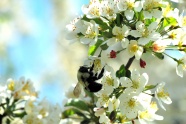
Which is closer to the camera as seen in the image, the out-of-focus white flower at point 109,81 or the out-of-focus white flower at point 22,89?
the out-of-focus white flower at point 109,81

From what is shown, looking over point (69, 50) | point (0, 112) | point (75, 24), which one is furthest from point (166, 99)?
point (69, 50)

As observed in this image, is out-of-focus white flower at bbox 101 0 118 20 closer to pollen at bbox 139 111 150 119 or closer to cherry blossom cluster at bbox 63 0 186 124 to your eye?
cherry blossom cluster at bbox 63 0 186 124

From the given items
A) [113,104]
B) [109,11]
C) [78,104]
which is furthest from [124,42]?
[78,104]

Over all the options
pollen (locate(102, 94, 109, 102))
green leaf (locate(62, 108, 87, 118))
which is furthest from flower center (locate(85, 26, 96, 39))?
green leaf (locate(62, 108, 87, 118))

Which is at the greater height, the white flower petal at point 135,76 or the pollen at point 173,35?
the pollen at point 173,35

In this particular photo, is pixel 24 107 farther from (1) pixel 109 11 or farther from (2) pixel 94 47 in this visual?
(1) pixel 109 11

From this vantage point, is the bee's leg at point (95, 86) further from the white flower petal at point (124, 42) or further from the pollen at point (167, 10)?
the pollen at point (167, 10)

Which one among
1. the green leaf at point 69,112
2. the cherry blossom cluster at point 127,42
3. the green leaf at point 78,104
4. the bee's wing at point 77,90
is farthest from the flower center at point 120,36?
the green leaf at point 69,112
